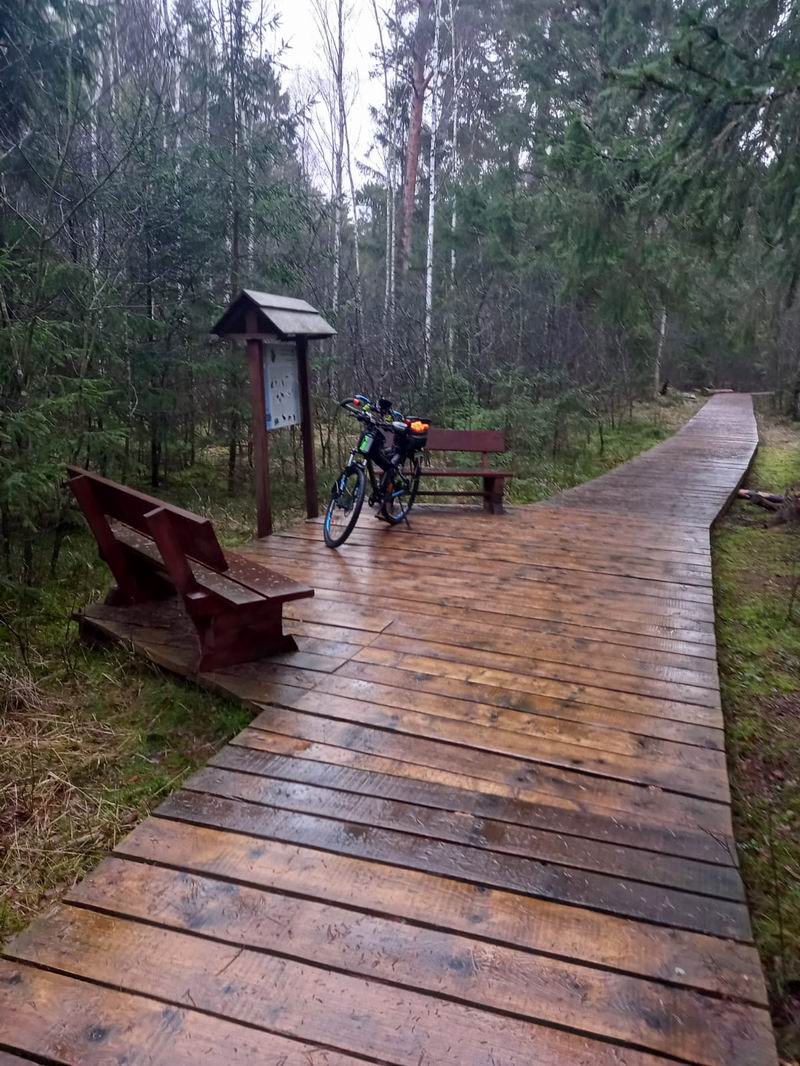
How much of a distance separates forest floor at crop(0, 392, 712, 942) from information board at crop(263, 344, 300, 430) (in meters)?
2.10

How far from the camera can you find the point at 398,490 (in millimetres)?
6777

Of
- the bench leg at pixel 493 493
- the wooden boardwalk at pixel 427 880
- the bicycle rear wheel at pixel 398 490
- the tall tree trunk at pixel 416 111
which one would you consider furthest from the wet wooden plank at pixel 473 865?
the tall tree trunk at pixel 416 111

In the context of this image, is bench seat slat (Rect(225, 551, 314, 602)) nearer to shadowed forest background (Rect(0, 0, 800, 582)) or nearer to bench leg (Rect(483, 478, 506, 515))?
shadowed forest background (Rect(0, 0, 800, 582))

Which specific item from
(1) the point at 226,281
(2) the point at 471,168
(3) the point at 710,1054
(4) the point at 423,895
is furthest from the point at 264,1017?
(2) the point at 471,168

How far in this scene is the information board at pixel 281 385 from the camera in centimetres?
619

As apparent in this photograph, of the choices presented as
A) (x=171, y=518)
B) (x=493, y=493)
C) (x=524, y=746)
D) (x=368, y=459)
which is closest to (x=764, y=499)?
(x=493, y=493)

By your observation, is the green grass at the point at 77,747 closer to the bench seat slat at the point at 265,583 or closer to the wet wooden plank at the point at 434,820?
the wet wooden plank at the point at 434,820

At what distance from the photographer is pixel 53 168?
7004mm

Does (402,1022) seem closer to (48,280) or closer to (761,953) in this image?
(761,953)

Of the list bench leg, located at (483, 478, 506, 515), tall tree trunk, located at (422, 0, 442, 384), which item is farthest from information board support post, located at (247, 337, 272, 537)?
tall tree trunk, located at (422, 0, 442, 384)

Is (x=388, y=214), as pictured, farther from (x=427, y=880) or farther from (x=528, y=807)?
(x=427, y=880)

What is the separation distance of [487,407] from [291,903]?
11472 mm

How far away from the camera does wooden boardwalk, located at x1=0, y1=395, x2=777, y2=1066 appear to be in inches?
67.3

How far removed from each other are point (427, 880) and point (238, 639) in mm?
1837
